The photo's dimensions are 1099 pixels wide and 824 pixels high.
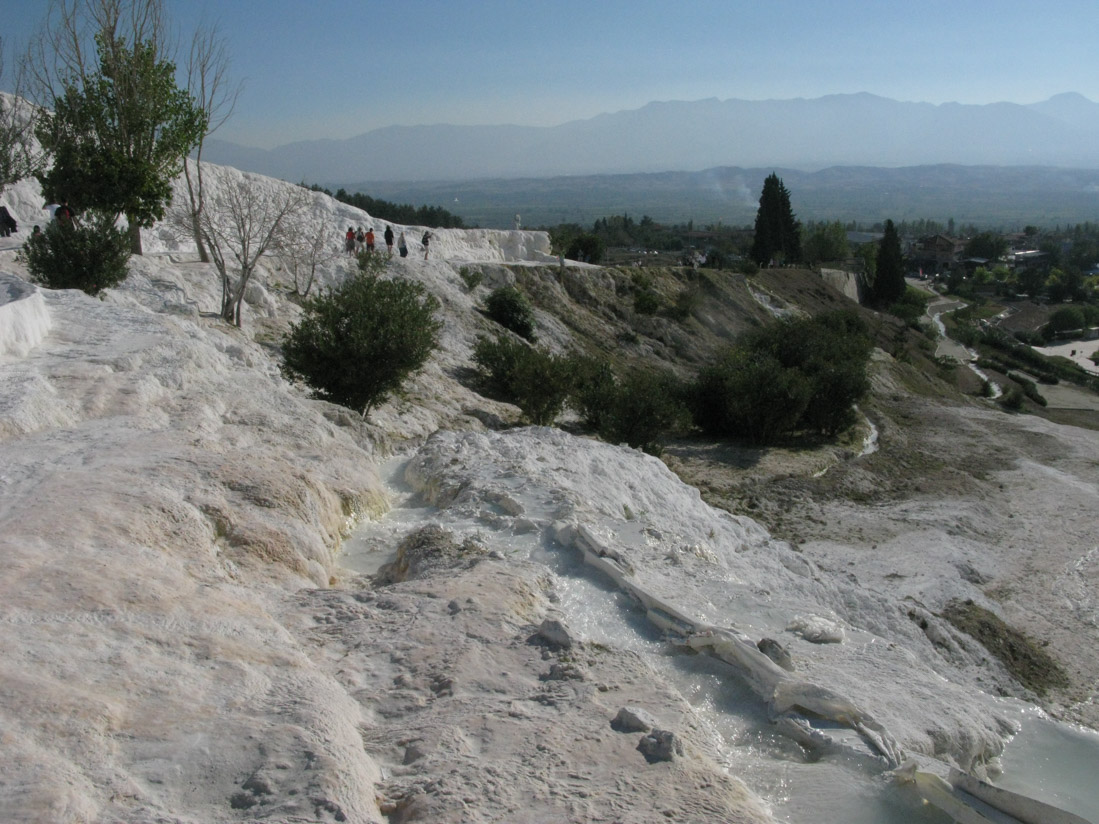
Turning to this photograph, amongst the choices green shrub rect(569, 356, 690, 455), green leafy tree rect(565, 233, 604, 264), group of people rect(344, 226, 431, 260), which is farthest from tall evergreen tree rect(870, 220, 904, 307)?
green shrub rect(569, 356, 690, 455)

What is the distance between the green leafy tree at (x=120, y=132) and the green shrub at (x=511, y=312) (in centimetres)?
1225

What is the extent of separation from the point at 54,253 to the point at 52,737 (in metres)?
14.2

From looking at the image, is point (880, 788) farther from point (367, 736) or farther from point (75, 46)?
point (75, 46)

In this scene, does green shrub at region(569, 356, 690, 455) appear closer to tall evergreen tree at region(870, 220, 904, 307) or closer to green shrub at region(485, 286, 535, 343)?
green shrub at region(485, 286, 535, 343)

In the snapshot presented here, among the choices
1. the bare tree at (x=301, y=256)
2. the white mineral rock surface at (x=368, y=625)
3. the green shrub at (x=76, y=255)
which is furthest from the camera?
the bare tree at (x=301, y=256)

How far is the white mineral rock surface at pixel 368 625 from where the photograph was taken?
12.5 feet

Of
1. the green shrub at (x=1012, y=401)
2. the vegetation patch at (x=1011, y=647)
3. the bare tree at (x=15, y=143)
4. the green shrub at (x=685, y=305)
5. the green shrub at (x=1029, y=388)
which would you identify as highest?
the bare tree at (x=15, y=143)

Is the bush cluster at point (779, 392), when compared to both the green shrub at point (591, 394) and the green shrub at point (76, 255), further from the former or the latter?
the green shrub at point (76, 255)

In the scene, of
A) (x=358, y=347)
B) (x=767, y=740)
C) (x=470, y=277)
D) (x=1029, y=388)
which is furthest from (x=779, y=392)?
(x=1029, y=388)

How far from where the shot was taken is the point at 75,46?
18906 mm

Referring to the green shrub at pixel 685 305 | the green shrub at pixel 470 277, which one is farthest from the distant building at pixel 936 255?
the green shrub at pixel 470 277

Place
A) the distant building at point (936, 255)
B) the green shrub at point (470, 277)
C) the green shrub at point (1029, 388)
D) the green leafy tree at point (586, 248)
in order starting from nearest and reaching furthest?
the green shrub at point (470, 277), the green leafy tree at point (586, 248), the green shrub at point (1029, 388), the distant building at point (936, 255)

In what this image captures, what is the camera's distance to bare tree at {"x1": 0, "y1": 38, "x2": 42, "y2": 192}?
20.8 metres

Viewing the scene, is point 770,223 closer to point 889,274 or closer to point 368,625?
point 889,274
